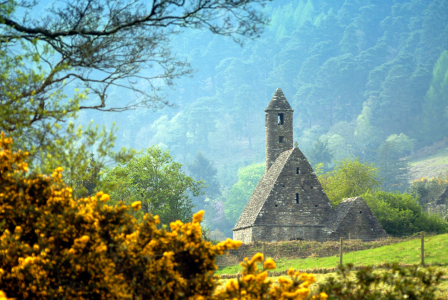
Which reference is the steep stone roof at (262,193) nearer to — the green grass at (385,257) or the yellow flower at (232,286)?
the green grass at (385,257)

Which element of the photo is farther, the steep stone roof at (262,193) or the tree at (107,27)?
the steep stone roof at (262,193)

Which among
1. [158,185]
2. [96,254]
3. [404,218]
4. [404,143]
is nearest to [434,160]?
[404,143]

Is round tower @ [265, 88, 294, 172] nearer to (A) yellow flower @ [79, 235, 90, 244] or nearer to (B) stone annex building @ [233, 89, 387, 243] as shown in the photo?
(B) stone annex building @ [233, 89, 387, 243]

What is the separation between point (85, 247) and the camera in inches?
294

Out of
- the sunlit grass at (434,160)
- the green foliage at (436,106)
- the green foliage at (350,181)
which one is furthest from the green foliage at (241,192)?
the green foliage at (350,181)

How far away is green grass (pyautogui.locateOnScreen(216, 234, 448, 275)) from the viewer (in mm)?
22606

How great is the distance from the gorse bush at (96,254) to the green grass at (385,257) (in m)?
15.5

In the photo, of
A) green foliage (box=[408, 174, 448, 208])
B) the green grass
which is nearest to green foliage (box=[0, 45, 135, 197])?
the green grass

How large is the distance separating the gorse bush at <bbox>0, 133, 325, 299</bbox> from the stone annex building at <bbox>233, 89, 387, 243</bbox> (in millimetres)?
28501

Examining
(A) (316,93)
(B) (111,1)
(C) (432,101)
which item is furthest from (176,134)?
(B) (111,1)

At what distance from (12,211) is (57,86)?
381cm

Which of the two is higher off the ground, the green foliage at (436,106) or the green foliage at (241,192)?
the green foliage at (436,106)

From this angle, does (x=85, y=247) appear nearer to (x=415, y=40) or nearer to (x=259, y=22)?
(x=259, y=22)

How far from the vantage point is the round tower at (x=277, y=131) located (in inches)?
1796
